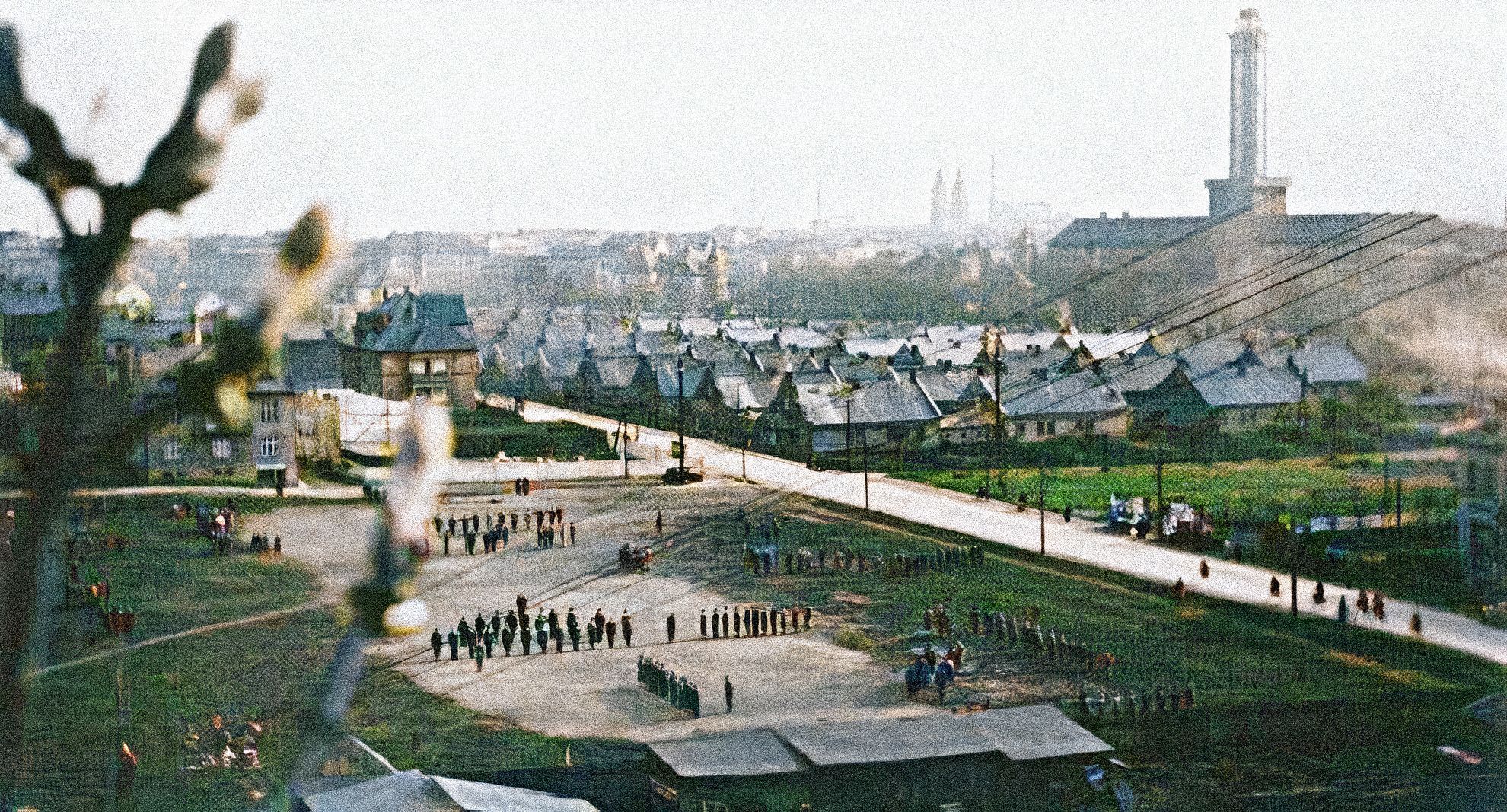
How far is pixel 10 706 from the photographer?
0.83 m

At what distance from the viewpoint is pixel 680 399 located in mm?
9586

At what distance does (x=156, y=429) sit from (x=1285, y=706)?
20.7 ft

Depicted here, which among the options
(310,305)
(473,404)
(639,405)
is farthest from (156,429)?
(639,405)

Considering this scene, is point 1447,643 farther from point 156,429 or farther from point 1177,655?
point 156,429

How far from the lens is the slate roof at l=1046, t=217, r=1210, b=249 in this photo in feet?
31.7

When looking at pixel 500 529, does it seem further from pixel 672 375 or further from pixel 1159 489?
pixel 1159 489

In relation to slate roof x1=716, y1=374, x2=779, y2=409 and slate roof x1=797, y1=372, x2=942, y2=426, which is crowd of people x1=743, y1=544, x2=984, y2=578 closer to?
slate roof x1=716, y1=374, x2=779, y2=409

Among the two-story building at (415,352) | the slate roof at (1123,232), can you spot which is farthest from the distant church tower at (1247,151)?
the two-story building at (415,352)

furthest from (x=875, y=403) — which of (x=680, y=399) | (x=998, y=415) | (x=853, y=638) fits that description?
(x=853, y=638)

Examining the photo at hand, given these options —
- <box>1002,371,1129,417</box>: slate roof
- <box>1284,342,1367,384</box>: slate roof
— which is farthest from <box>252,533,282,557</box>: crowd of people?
<box>1284,342,1367,384</box>: slate roof

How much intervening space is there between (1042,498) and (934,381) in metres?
1.58

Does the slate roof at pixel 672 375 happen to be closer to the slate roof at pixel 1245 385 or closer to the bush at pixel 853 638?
the bush at pixel 853 638

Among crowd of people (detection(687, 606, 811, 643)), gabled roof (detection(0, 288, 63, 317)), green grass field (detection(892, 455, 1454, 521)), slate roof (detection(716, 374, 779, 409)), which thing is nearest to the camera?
gabled roof (detection(0, 288, 63, 317))

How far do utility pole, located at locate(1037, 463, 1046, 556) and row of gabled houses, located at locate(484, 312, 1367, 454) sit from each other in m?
0.44
